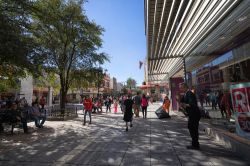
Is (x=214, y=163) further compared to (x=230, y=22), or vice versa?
(x=230, y=22)

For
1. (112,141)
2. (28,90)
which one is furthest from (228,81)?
(28,90)

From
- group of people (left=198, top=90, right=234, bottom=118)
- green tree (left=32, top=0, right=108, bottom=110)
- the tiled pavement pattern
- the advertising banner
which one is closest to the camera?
the tiled pavement pattern

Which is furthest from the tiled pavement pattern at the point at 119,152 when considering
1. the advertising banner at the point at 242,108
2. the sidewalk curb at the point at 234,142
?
the advertising banner at the point at 242,108

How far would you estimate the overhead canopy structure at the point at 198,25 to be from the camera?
6.80 meters

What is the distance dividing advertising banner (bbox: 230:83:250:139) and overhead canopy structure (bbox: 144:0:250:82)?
2.01 metres

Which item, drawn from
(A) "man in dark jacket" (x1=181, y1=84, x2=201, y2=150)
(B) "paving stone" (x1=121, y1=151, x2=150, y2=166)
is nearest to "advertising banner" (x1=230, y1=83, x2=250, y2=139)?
(A) "man in dark jacket" (x1=181, y1=84, x2=201, y2=150)

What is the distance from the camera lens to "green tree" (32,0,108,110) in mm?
15125

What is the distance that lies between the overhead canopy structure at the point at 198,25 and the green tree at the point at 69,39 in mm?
6164

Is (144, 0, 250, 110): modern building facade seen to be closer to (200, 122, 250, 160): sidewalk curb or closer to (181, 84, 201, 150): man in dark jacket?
(200, 122, 250, 160): sidewalk curb

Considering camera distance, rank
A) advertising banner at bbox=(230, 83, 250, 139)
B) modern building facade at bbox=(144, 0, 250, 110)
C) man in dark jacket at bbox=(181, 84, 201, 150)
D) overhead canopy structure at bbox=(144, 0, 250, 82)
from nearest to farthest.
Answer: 1. advertising banner at bbox=(230, 83, 250, 139)
2. man in dark jacket at bbox=(181, 84, 201, 150)
3. overhead canopy structure at bbox=(144, 0, 250, 82)
4. modern building facade at bbox=(144, 0, 250, 110)

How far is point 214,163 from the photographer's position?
5090 mm

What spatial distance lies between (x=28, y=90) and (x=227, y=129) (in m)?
33.4

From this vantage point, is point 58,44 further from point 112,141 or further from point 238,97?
point 238,97

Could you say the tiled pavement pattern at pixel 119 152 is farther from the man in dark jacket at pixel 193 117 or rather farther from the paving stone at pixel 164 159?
the man in dark jacket at pixel 193 117
